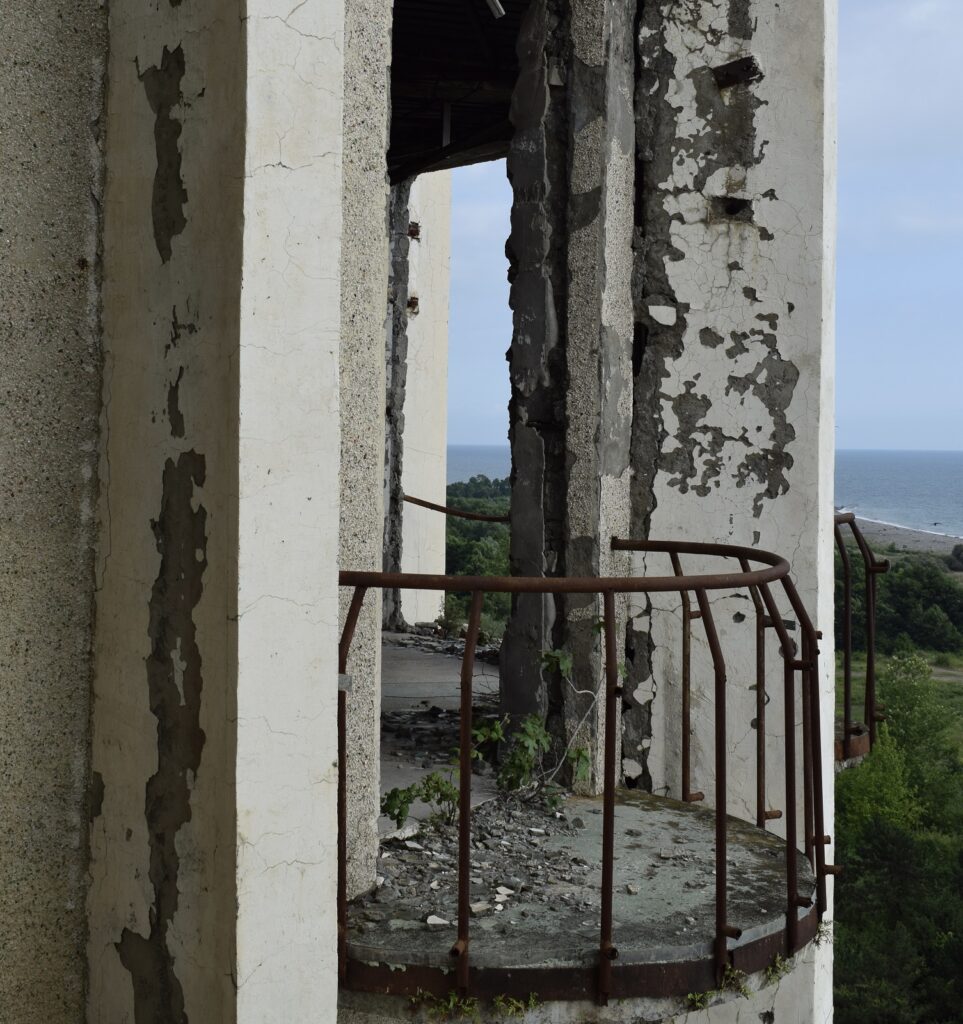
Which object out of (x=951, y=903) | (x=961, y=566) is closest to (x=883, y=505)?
(x=961, y=566)

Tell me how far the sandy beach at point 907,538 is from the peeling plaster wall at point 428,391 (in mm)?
51479

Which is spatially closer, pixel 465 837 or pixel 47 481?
A: pixel 47 481

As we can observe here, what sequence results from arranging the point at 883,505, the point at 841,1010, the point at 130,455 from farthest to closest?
the point at 883,505 → the point at 841,1010 → the point at 130,455

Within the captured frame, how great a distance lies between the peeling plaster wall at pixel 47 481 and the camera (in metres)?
2.02

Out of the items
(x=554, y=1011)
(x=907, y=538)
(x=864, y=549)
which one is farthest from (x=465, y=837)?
(x=907, y=538)

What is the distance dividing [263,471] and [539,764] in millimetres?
2448

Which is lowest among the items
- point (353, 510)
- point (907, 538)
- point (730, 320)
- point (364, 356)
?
point (907, 538)

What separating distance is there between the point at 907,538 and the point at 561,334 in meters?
68.2

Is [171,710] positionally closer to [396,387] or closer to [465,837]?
[465,837]

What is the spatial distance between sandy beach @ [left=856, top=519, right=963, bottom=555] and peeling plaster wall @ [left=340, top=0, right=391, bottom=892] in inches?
2338

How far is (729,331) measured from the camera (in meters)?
4.54

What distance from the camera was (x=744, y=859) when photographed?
340 cm

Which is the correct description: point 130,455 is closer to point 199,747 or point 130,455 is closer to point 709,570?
point 199,747

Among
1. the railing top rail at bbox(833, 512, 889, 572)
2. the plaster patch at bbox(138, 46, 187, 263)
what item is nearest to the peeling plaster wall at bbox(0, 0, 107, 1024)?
the plaster patch at bbox(138, 46, 187, 263)
